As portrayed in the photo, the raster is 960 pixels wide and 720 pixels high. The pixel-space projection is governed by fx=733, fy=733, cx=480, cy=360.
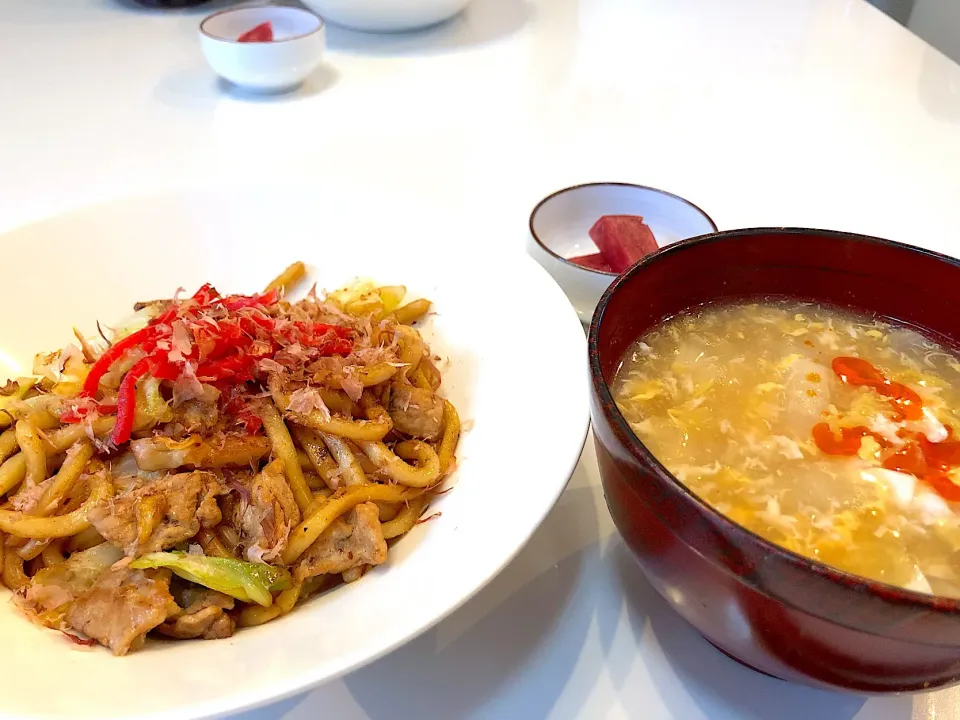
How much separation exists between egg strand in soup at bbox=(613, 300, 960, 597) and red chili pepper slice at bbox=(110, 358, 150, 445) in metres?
0.72

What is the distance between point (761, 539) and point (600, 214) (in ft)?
4.03

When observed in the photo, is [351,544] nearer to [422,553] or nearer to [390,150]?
[422,553]

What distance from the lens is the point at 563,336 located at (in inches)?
46.6

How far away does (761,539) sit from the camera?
667 millimetres

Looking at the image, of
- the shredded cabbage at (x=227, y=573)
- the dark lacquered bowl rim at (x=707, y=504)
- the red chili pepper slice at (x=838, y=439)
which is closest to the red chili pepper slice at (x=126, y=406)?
the shredded cabbage at (x=227, y=573)

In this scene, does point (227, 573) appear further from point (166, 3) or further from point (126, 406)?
point (166, 3)

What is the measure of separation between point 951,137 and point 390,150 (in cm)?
173

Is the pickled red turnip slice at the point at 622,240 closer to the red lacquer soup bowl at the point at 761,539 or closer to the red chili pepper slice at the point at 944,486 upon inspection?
the red lacquer soup bowl at the point at 761,539

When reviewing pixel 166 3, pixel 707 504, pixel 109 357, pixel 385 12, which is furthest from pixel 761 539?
pixel 166 3

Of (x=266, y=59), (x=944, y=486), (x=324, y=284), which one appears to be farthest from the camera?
(x=266, y=59)

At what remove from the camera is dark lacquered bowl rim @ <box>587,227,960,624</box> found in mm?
610

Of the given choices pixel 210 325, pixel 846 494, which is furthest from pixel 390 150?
pixel 846 494

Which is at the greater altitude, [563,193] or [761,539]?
[761,539]

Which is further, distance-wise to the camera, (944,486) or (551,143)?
(551,143)
